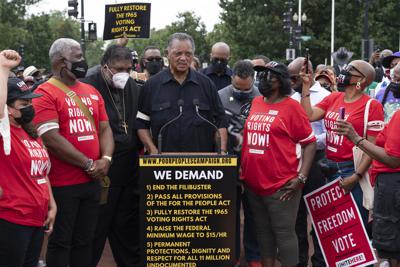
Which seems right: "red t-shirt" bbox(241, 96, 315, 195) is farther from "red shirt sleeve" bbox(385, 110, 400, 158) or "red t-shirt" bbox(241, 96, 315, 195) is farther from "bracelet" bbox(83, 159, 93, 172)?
"bracelet" bbox(83, 159, 93, 172)

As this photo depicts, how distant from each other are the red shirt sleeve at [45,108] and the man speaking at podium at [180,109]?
3.20 ft

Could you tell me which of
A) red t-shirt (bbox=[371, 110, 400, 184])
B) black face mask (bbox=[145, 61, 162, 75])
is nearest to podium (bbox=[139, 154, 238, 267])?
red t-shirt (bbox=[371, 110, 400, 184])

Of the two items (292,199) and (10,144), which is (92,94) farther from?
(292,199)

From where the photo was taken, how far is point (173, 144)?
5.86m

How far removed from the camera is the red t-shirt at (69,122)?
17.1 ft

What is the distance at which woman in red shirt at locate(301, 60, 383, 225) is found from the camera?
5.79 m

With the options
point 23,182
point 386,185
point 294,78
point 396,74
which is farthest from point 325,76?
point 23,182

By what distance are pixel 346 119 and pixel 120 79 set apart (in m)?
2.08

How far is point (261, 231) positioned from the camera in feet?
19.8

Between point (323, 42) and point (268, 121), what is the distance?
3837cm

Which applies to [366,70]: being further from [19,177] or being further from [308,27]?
[308,27]

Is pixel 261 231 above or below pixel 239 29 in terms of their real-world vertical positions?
below

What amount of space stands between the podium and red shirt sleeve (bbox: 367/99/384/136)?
1.26 metres

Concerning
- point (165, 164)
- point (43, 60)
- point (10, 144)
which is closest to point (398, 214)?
point (165, 164)
